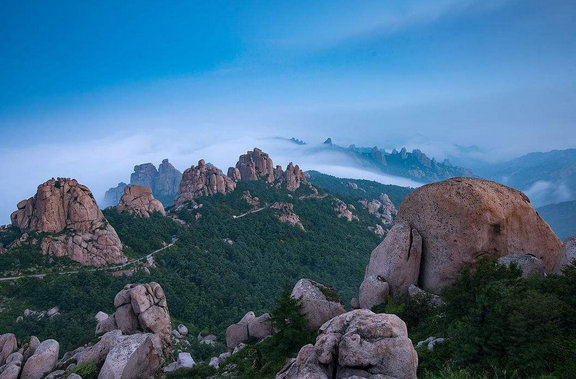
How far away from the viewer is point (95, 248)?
64.9 m

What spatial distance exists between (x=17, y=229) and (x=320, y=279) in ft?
212

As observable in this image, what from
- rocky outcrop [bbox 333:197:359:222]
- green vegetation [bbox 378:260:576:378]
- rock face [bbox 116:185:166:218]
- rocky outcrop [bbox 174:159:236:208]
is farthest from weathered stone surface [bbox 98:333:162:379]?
rocky outcrop [bbox 333:197:359:222]

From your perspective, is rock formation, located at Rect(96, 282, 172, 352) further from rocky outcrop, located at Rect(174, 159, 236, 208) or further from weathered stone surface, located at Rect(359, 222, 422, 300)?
rocky outcrop, located at Rect(174, 159, 236, 208)

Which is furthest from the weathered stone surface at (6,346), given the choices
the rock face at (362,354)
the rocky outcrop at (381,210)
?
the rocky outcrop at (381,210)

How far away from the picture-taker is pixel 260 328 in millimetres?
27844

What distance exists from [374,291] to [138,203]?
81.0m

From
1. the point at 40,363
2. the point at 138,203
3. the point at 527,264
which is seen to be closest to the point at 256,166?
the point at 138,203

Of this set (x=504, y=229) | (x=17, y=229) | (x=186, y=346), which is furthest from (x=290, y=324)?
(x=17, y=229)

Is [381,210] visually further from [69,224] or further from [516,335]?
[516,335]

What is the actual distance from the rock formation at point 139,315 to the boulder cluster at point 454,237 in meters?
20.2

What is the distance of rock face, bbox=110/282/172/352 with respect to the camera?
3212 centimetres

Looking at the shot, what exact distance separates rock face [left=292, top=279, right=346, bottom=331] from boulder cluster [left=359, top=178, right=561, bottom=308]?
8.48 feet

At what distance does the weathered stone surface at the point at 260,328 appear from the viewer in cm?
2740

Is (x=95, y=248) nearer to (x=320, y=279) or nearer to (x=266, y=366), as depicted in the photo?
(x=320, y=279)
